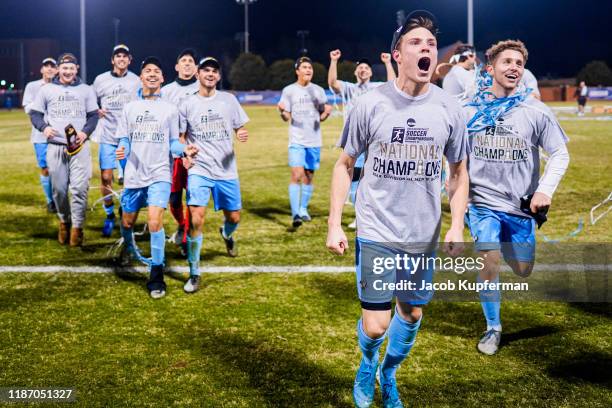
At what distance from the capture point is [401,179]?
12.1 ft

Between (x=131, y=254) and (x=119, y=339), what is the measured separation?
2527mm

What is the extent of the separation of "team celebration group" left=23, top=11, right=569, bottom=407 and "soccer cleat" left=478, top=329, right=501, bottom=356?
0.04 feet

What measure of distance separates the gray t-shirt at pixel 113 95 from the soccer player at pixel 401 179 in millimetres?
6933

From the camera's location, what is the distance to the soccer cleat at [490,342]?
16.1 ft

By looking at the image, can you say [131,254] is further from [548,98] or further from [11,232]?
[548,98]

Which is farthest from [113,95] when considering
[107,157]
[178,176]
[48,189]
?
[178,176]

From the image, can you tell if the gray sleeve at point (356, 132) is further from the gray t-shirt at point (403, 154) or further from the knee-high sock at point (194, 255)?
the knee-high sock at point (194, 255)

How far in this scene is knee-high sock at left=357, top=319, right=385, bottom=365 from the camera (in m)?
3.81

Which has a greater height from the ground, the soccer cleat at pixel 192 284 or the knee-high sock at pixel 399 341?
the knee-high sock at pixel 399 341

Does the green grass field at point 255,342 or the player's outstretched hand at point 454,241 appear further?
the green grass field at point 255,342

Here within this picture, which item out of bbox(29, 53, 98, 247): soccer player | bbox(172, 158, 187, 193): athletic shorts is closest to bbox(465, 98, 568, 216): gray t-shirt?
bbox(172, 158, 187, 193): athletic shorts

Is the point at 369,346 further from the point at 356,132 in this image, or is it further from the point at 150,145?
the point at 150,145

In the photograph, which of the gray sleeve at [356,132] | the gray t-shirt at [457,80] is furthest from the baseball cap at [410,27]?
the gray t-shirt at [457,80]

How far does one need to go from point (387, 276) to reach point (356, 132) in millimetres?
807
